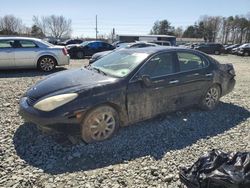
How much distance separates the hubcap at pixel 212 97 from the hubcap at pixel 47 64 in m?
6.90

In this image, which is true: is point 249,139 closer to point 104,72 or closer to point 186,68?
point 186,68

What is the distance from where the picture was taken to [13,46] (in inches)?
393

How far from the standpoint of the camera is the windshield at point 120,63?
442cm

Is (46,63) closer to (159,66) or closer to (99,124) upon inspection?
(159,66)

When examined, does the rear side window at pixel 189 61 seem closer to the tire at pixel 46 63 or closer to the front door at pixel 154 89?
the front door at pixel 154 89

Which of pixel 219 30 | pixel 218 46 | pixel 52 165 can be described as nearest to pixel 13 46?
pixel 52 165

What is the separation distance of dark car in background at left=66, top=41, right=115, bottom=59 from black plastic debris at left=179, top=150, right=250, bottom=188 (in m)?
16.8

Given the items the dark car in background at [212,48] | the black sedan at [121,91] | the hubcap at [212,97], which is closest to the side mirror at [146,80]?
the black sedan at [121,91]

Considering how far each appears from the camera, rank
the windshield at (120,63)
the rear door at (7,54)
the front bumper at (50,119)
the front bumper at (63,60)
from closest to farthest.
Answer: the front bumper at (50,119), the windshield at (120,63), the rear door at (7,54), the front bumper at (63,60)

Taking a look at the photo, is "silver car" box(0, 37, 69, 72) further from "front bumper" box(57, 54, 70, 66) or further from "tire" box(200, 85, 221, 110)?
"tire" box(200, 85, 221, 110)

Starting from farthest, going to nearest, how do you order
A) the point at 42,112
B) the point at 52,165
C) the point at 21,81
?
the point at 21,81 → the point at 42,112 → the point at 52,165

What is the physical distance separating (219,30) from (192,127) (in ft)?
255

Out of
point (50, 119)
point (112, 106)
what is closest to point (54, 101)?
point (50, 119)

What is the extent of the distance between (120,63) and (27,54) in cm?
648
